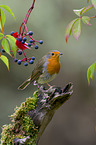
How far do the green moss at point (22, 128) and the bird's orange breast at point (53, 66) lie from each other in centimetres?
41

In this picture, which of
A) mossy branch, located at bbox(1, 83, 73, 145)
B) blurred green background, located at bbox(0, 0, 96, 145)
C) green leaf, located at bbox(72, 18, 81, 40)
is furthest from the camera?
blurred green background, located at bbox(0, 0, 96, 145)

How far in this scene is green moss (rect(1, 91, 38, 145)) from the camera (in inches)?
89.3

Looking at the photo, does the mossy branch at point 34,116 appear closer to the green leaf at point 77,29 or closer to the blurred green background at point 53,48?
the green leaf at point 77,29

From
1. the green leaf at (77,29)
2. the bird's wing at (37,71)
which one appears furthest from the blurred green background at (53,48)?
the green leaf at (77,29)

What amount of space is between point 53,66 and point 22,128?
753 mm

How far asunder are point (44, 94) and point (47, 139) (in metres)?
3.90

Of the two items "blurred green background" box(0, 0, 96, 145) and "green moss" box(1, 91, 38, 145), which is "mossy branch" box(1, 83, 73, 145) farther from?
"blurred green background" box(0, 0, 96, 145)

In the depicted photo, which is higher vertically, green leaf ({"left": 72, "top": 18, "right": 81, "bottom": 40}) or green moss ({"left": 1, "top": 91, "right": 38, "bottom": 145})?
green leaf ({"left": 72, "top": 18, "right": 81, "bottom": 40})

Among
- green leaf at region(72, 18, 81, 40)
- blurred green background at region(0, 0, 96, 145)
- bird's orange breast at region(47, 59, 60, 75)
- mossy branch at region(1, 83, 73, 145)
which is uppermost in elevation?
blurred green background at region(0, 0, 96, 145)

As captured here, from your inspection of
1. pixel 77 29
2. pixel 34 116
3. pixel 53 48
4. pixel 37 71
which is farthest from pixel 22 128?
pixel 53 48

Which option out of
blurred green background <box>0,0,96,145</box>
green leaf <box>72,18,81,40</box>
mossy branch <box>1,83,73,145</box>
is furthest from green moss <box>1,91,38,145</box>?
blurred green background <box>0,0,96,145</box>

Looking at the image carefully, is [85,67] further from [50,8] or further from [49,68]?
[49,68]

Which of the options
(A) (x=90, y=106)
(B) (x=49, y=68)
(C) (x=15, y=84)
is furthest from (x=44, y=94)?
(A) (x=90, y=106)

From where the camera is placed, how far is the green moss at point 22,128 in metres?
2.27
